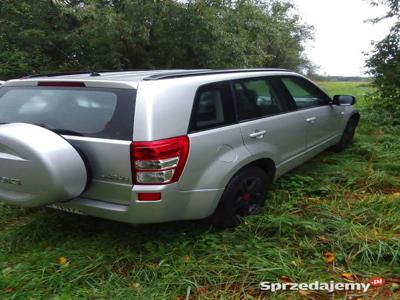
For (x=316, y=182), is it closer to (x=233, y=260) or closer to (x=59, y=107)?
(x=233, y=260)

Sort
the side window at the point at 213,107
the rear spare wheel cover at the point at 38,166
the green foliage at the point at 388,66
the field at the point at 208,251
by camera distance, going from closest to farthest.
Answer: the rear spare wheel cover at the point at 38,166 → the field at the point at 208,251 → the side window at the point at 213,107 → the green foliage at the point at 388,66

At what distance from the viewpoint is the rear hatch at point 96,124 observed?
2.67m

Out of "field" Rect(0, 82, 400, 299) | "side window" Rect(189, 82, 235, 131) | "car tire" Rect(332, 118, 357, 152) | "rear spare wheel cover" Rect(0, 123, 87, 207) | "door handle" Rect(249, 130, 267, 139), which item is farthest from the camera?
"car tire" Rect(332, 118, 357, 152)

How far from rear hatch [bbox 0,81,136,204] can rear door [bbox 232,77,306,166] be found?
1.13 metres

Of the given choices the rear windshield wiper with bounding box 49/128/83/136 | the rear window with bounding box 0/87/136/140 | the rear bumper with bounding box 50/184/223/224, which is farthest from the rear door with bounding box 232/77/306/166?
the rear windshield wiper with bounding box 49/128/83/136

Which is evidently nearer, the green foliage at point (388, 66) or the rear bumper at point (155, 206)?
the rear bumper at point (155, 206)

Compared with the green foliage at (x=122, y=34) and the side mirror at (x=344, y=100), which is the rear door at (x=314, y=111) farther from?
the green foliage at (x=122, y=34)

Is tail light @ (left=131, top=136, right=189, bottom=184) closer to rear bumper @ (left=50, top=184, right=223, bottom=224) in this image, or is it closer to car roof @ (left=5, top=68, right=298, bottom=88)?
rear bumper @ (left=50, top=184, right=223, bottom=224)

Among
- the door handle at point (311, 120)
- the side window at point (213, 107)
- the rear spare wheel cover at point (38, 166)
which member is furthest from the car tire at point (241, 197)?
the rear spare wheel cover at point (38, 166)

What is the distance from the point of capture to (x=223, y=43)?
1087cm

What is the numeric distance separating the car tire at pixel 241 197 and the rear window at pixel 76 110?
1.07 metres

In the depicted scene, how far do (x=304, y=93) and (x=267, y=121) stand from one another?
116cm

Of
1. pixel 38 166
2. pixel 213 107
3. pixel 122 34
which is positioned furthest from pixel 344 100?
pixel 122 34

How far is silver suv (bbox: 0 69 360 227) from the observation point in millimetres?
2611
